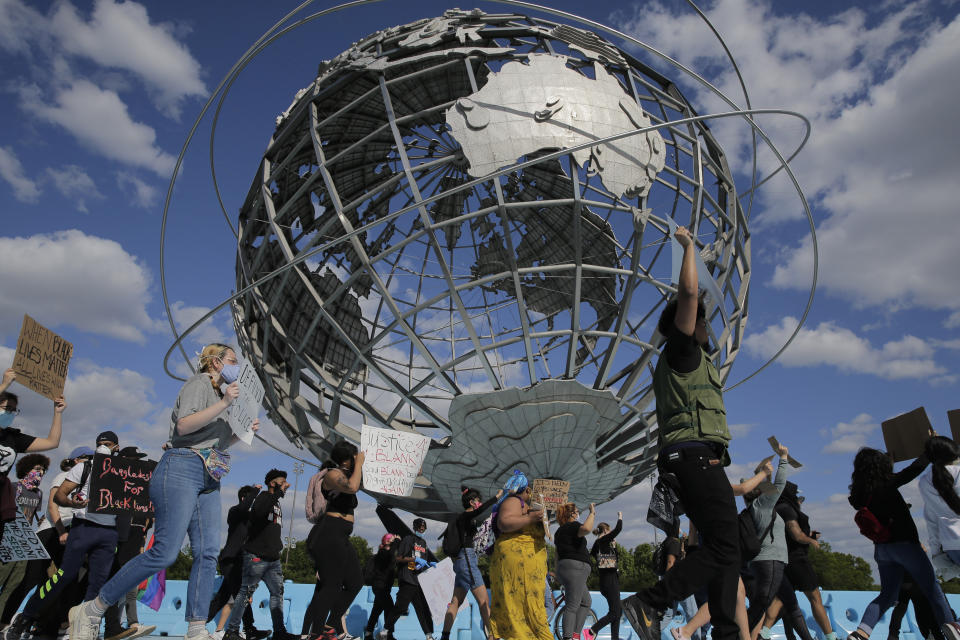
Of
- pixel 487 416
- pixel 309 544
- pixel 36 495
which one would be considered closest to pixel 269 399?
pixel 487 416

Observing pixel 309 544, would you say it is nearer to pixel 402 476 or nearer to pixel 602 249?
pixel 402 476

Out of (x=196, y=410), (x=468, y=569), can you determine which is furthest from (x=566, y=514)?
(x=196, y=410)

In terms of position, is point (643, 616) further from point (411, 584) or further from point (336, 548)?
point (411, 584)

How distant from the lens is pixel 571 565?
228 inches

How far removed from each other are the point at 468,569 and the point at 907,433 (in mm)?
4277

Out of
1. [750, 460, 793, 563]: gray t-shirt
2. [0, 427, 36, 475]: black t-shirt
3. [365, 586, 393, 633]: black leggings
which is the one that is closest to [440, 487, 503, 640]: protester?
[365, 586, 393, 633]: black leggings

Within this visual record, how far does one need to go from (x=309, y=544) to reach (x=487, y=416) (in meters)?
4.81

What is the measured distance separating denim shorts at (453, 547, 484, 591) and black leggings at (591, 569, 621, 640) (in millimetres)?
1419

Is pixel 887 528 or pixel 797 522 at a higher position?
pixel 797 522

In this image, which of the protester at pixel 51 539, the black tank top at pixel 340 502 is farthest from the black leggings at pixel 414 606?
the protester at pixel 51 539

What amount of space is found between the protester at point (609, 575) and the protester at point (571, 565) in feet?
2.72

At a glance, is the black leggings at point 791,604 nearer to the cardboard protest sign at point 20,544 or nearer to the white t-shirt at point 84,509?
the white t-shirt at point 84,509

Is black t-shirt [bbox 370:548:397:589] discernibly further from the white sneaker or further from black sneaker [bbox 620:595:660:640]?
black sneaker [bbox 620:595:660:640]

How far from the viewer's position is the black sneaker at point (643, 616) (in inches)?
102
